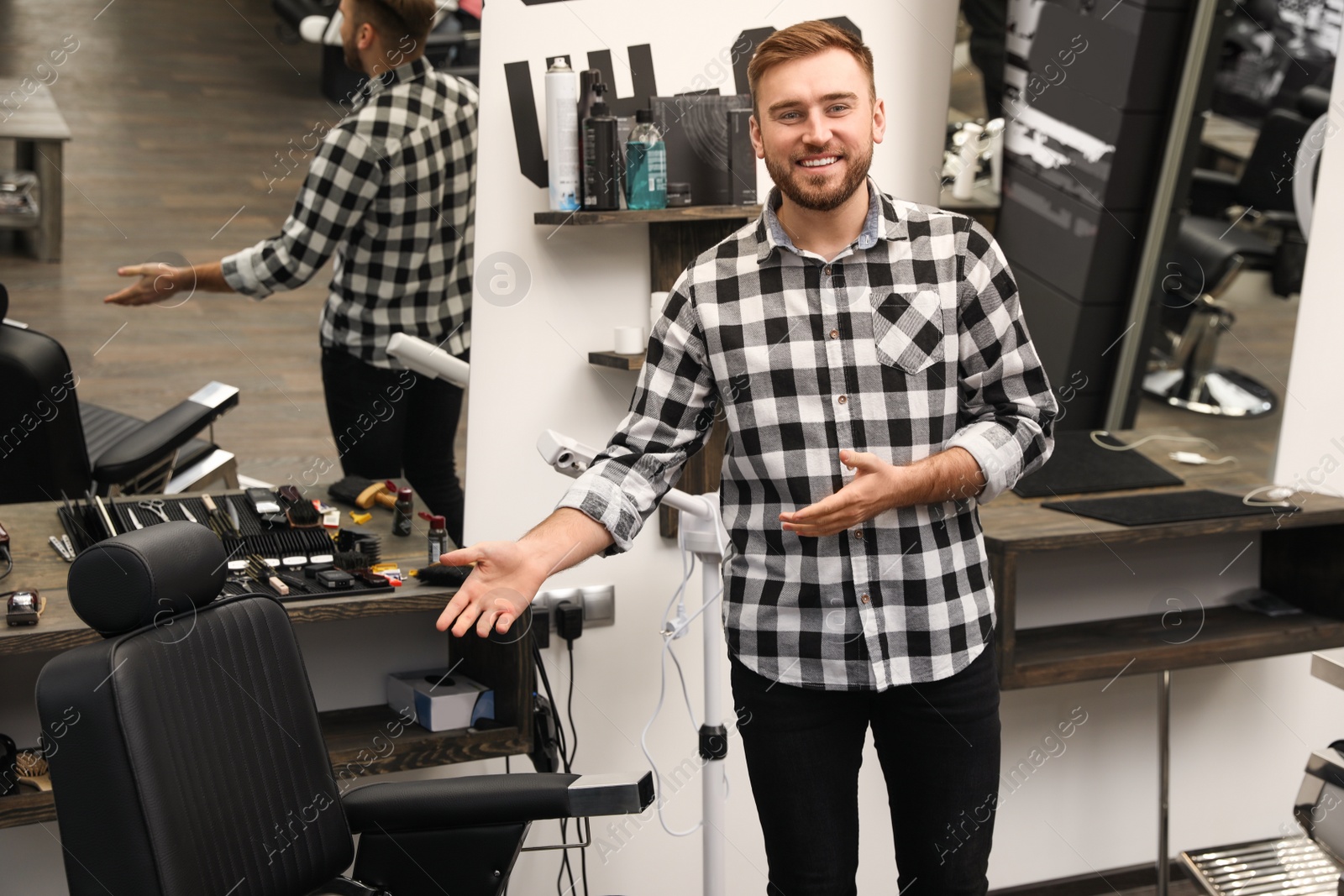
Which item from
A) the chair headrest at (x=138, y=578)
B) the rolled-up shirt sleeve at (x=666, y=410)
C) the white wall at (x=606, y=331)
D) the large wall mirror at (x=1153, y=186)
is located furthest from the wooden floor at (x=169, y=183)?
the large wall mirror at (x=1153, y=186)

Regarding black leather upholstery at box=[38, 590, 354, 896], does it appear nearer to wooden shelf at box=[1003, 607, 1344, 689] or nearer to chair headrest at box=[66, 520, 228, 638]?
chair headrest at box=[66, 520, 228, 638]

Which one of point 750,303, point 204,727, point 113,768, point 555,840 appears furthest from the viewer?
point 555,840

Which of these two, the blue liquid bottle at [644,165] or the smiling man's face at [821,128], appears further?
the blue liquid bottle at [644,165]

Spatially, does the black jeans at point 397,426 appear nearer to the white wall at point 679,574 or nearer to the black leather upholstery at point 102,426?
the white wall at point 679,574

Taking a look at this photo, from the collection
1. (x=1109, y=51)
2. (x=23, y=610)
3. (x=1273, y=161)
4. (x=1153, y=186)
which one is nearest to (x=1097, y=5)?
(x=1109, y=51)

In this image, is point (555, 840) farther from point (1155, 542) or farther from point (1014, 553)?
point (1155, 542)

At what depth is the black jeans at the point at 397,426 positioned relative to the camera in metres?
2.28

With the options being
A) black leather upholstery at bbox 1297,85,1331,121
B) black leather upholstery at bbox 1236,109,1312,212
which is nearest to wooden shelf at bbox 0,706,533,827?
black leather upholstery at bbox 1236,109,1312,212

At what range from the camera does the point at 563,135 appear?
217cm

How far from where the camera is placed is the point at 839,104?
62.8 inches

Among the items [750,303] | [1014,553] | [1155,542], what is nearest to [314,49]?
[750,303]

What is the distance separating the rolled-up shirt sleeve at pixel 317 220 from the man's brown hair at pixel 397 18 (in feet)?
0.62

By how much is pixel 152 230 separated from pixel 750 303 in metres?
1.14

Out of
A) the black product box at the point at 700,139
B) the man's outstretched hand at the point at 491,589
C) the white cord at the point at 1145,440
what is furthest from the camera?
the white cord at the point at 1145,440
